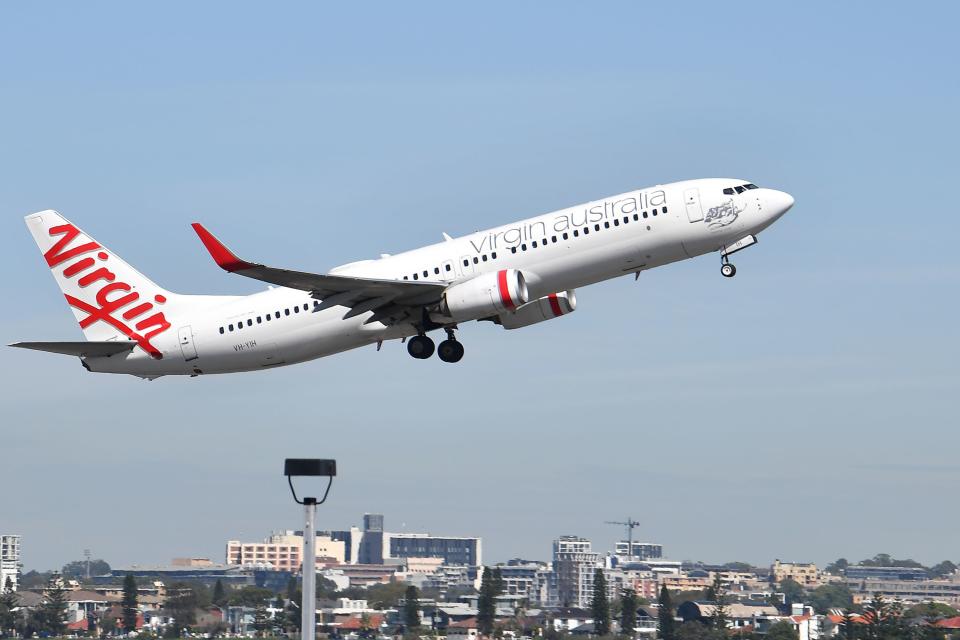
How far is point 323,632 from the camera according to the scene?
116875 mm

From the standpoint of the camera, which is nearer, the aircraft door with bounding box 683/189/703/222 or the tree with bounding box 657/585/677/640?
the aircraft door with bounding box 683/189/703/222

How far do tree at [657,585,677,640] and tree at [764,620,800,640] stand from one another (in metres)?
6.38

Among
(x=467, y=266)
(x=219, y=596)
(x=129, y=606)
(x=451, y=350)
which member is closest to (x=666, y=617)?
(x=219, y=596)

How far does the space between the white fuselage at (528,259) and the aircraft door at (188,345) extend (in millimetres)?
41

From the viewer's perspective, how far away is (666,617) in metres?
104

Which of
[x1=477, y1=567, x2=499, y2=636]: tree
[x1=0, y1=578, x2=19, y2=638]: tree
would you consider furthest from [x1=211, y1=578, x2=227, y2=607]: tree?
[x1=477, y1=567, x2=499, y2=636]: tree

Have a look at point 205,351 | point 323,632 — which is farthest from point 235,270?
point 323,632

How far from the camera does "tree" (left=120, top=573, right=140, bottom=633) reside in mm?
111562

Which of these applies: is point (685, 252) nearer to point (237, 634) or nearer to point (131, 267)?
point (131, 267)

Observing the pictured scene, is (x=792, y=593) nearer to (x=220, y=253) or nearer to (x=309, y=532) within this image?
(x=220, y=253)

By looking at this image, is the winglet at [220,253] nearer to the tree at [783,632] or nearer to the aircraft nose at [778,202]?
the aircraft nose at [778,202]

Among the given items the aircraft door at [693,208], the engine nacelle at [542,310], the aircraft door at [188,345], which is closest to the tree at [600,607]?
the engine nacelle at [542,310]

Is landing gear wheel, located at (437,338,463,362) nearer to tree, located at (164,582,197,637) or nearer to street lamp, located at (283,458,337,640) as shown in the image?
street lamp, located at (283,458,337,640)

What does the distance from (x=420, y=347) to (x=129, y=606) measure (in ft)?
186
